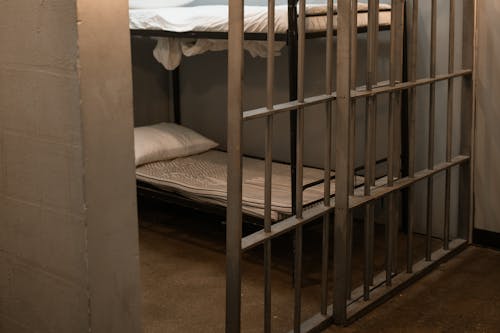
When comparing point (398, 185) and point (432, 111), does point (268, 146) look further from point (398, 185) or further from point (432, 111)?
point (432, 111)

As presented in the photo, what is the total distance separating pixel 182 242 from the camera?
388 cm

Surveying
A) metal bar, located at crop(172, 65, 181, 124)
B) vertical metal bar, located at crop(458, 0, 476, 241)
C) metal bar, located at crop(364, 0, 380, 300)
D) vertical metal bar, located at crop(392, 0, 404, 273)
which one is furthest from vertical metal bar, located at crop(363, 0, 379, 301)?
metal bar, located at crop(172, 65, 181, 124)

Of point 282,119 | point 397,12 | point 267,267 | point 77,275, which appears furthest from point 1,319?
point 282,119

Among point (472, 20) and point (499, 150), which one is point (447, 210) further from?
point (472, 20)

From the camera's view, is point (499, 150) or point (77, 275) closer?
point (77, 275)

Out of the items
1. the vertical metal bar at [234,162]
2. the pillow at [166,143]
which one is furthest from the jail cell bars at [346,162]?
the pillow at [166,143]

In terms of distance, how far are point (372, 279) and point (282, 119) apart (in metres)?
1.29

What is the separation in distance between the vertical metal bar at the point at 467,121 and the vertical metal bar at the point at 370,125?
73 centimetres

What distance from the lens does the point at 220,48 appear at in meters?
4.02

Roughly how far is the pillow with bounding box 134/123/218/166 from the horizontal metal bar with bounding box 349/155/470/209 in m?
1.46

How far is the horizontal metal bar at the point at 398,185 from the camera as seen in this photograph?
2.97m

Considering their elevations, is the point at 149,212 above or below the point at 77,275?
below

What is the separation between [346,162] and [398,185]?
47cm

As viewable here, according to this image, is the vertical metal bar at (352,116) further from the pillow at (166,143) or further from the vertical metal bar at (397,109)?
the pillow at (166,143)
